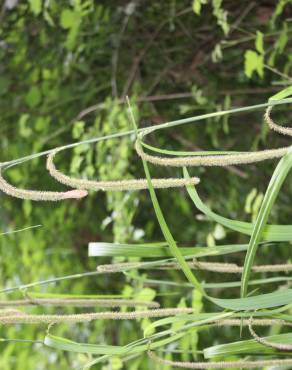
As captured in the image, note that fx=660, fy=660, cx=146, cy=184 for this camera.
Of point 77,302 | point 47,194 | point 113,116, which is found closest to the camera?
point 47,194

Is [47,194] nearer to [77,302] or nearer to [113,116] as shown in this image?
[77,302]

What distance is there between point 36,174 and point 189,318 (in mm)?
923

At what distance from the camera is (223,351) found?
0.48 meters

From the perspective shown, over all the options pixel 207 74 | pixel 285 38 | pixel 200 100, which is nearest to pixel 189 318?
pixel 285 38

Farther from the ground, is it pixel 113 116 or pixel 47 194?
pixel 113 116

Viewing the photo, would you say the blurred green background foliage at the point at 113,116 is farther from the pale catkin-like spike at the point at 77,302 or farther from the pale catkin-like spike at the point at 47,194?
the pale catkin-like spike at the point at 47,194

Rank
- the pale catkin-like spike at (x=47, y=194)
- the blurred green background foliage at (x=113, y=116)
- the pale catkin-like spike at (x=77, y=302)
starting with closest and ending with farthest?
the pale catkin-like spike at (x=47, y=194), the pale catkin-like spike at (x=77, y=302), the blurred green background foliage at (x=113, y=116)

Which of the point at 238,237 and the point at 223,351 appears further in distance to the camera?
the point at 238,237

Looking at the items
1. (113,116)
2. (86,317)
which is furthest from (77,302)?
(113,116)

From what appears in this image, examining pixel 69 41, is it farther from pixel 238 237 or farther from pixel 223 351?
pixel 223 351

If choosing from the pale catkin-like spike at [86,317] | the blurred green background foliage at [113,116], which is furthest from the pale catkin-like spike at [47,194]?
the blurred green background foliage at [113,116]

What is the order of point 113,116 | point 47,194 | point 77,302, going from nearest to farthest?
point 47,194 < point 77,302 < point 113,116

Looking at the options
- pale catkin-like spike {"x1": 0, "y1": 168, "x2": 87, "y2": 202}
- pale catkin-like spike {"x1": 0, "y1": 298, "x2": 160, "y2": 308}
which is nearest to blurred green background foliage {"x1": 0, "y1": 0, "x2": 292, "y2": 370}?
pale catkin-like spike {"x1": 0, "y1": 298, "x2": 160, "y2": 308}

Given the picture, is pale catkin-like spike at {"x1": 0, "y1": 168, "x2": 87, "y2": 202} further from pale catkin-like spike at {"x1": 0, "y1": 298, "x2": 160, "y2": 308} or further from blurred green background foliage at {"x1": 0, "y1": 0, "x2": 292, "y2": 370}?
blurred green background foliage at {"x1": 0, "y1": 0, "x2": 292, "y2": 370}
